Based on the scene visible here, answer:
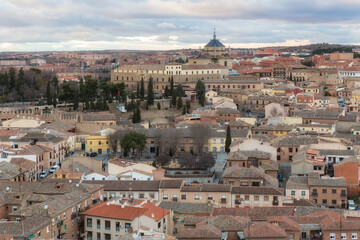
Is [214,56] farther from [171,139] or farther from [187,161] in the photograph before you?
[187,161]

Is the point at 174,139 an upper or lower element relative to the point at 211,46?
lower

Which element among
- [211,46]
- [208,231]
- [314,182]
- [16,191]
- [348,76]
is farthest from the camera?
[211,46]

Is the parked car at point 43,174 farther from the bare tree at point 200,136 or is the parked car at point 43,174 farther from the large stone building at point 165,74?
the large stone building at point 165,74

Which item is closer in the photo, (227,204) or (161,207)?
(161,207)

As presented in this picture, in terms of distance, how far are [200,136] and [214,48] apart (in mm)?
36661

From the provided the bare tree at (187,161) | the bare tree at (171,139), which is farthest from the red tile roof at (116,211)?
the bare tree at (171,139)

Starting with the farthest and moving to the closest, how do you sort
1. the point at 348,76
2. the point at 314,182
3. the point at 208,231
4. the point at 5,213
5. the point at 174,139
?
the point at 348,76
the point at 174,139
the point at 314,182
the point at 5,213
the point at 208,231

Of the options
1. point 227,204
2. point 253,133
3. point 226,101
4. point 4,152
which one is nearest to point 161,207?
point 227,204

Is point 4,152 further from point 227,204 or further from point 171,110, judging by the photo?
point 171,110

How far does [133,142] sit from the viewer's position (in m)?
30.6

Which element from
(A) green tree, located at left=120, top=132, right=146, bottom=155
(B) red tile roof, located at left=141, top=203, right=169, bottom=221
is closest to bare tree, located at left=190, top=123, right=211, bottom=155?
(A) green tree, located at left=120, top=132, right=146, bottom=155

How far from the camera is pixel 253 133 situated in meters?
34.0

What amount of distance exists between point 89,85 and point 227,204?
27074 mm

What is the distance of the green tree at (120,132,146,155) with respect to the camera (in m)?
30.6
